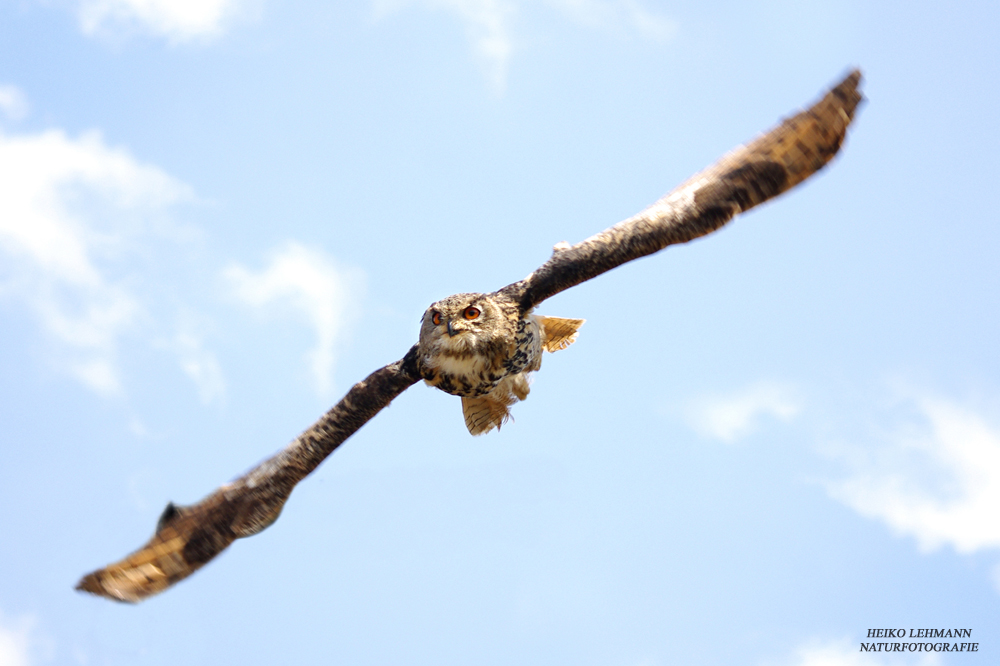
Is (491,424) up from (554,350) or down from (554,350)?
down

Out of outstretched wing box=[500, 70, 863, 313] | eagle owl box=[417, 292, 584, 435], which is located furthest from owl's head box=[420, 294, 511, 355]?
outstretched wing box=[500, 70, 863, 313]

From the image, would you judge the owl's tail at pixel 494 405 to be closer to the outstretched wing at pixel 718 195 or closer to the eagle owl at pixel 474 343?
the eagle owl at pixel 474 343

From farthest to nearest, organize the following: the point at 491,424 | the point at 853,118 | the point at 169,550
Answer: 1. the point at 491,424
2. the point at 169,550
3. the point at 853,118

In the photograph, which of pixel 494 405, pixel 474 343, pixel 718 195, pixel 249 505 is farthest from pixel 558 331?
pixel 249 505

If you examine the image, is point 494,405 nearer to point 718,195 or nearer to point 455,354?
point 455,354

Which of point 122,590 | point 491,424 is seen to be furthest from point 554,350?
point 122,590

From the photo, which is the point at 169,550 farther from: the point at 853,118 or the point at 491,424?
the point at 853,118
